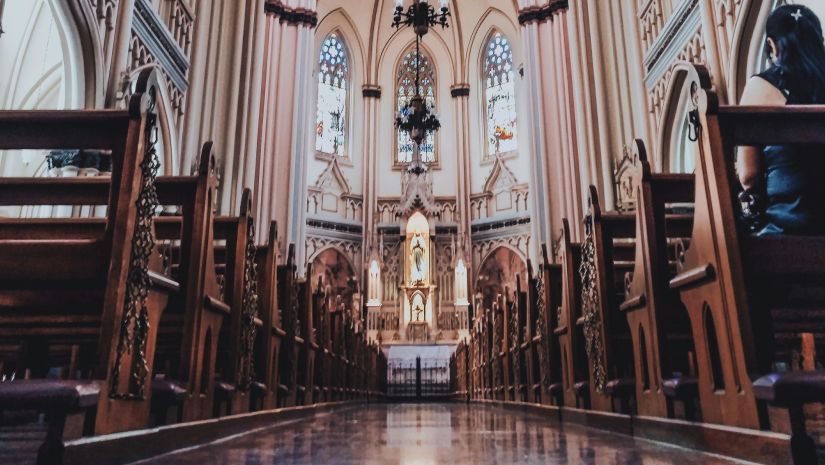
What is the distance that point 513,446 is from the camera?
2178mm

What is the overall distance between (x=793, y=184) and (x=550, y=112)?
452 inches

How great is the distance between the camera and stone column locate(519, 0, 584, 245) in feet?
40.6

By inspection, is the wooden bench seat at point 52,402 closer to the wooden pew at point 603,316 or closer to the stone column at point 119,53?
the wooden pew at point 603,316

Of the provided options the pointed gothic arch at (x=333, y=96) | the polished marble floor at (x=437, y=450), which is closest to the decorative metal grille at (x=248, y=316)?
the polished marble floor at (x=437, y=450)

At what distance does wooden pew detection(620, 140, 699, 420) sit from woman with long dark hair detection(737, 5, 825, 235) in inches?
15.5

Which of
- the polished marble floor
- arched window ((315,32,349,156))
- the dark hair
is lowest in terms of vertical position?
the polished marble floor

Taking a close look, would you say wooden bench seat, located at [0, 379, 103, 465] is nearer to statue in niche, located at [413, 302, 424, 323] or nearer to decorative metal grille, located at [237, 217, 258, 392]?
decorative metal grille, located at [237, 217, 258, 392]

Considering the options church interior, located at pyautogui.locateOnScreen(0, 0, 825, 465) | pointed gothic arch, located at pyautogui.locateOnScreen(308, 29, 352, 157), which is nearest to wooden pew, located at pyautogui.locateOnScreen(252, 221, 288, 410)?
church interior, located at pyautogui.locateOnScreen(0, 0, 825, 465)

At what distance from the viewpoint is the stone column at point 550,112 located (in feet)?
40.6

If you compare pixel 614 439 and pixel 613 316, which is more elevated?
pixel 613 316

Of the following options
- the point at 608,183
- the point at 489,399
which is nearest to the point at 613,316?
the point at 489,399

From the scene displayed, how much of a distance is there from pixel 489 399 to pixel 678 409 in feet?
19.2

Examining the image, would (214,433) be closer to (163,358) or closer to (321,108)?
(163,358)

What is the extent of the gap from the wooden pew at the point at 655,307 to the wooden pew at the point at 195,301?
1.85 meters
